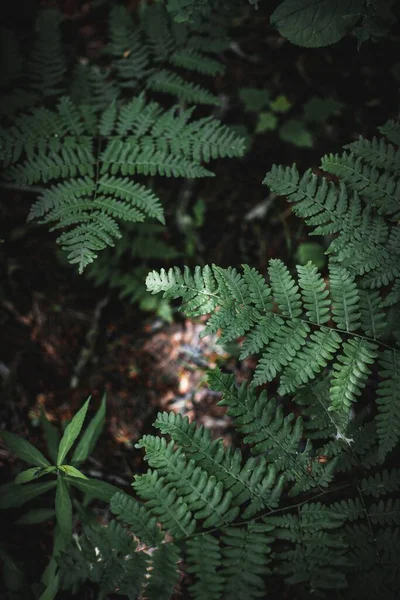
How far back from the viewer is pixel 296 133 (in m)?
3.85

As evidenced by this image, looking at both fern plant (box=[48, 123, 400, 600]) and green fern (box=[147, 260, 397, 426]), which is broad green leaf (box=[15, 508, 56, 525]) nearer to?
fern plant (box=[48, 123, 400, 600])

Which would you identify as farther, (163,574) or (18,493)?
(18,493)

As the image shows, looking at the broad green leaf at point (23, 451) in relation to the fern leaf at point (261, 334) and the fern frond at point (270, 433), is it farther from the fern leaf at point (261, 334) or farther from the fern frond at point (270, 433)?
the fern leaf at point (261, 334)

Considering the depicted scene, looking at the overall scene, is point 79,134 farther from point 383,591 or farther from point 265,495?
point 383,591

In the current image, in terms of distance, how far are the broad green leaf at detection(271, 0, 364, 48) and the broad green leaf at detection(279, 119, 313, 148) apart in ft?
3.82

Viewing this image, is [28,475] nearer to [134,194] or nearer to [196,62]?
[134,194]

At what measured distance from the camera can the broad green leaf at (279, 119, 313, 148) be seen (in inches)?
149

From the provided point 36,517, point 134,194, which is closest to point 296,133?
point 134,194

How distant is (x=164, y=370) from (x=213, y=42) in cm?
278

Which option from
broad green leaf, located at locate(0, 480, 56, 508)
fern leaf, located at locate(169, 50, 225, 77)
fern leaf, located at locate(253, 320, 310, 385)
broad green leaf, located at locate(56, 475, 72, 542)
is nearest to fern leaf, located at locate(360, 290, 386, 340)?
fern leaf, located at locate(253, 320, 310, 385)

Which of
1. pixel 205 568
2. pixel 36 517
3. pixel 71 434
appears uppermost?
pixel 205 568

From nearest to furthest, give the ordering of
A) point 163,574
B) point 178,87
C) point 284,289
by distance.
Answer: point 163,574
point 284,289
point 178,87

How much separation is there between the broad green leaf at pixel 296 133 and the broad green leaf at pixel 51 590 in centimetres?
365

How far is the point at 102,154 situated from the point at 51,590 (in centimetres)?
271
